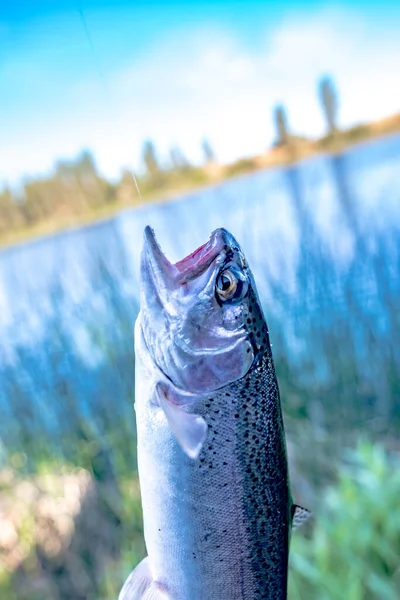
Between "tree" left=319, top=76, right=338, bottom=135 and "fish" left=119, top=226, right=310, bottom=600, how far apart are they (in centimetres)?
592

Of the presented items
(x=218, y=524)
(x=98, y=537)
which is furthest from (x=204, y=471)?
(x=98, y=537)

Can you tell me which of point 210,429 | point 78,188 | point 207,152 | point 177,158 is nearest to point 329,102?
point 177,158

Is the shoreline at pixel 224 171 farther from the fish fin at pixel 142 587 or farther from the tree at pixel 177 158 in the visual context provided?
the fish fin at pixel 142 587

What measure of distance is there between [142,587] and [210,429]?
281 millimetres

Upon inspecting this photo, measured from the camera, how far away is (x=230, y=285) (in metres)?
0.90

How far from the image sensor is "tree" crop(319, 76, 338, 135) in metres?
6.52

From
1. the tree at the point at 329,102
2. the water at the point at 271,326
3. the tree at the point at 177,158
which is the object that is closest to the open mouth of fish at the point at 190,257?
the water at the point at 271,326

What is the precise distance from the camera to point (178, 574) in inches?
35.5

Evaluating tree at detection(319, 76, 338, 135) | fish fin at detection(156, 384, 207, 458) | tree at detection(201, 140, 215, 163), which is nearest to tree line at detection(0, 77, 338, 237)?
tree at detection(201, 140, 215, 163)

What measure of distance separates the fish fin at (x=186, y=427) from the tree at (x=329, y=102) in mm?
6034

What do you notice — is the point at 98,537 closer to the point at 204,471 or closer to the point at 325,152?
the point at 204,471

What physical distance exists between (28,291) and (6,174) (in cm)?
116

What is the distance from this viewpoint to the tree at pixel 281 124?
5.39 meters

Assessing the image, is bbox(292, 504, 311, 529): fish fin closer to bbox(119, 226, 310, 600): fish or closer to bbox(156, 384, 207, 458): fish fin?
bbox(119, 226, 310, 600): fish
